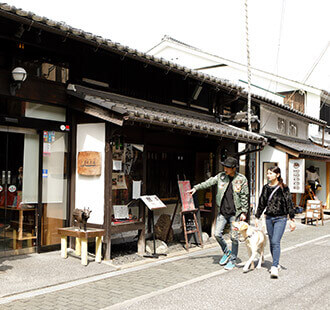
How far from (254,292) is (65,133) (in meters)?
5.22

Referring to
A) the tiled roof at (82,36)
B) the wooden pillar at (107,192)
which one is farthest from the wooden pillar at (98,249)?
the tiled roof at (82,36)

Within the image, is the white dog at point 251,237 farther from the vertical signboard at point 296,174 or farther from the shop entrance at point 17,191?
the vertical signboard at point 296,174

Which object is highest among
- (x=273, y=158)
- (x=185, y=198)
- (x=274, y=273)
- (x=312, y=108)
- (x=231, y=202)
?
(x=312, y=108)

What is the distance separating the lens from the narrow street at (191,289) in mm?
5566

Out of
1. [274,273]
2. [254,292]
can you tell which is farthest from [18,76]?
[274,273]

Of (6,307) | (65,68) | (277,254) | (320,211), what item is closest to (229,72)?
(320,211)

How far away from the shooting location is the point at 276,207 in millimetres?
7492

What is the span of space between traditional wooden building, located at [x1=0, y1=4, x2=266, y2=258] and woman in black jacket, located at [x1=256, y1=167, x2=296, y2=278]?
8.10 ft

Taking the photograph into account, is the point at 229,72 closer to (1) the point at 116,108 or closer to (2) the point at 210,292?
(1) the point at 116,108

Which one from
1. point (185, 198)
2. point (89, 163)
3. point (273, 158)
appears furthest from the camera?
point (273, 158)

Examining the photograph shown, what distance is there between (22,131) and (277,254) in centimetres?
561

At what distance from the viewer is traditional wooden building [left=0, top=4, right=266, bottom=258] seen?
784cm

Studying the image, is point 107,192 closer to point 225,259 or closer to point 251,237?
point 225,259

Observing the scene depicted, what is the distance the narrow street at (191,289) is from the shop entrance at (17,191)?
2114 millimetres
